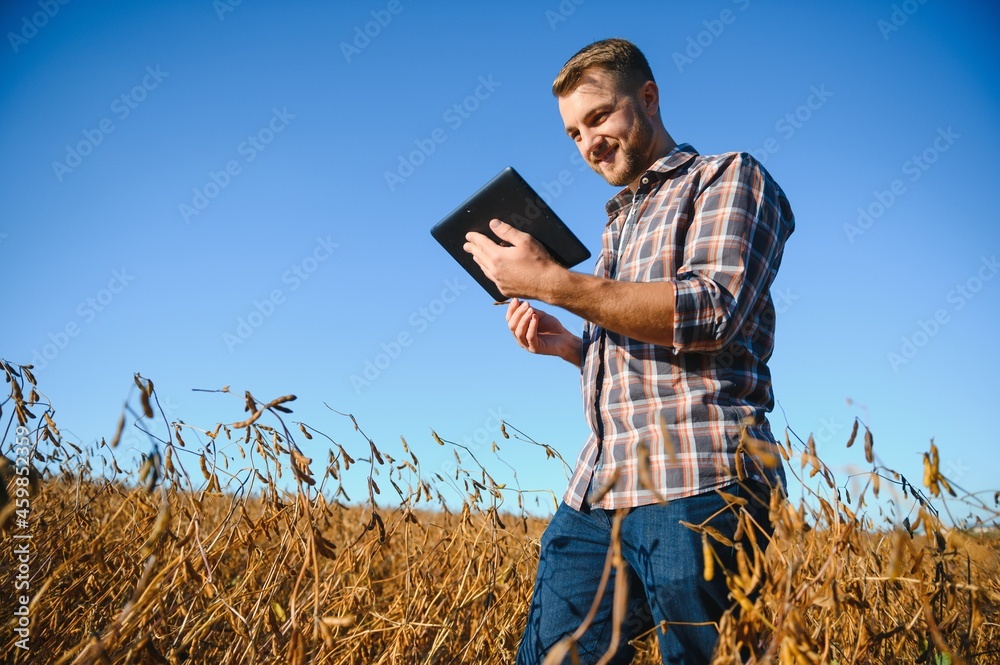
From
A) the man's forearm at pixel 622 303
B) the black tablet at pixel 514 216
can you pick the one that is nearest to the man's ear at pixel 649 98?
the black tablet at pixel 514 216

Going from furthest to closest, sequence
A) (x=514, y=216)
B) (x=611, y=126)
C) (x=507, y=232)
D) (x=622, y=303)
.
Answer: (x=611, y=126)
(x=514, y=216)
(x=507, y=232)
(x=622, y=303)

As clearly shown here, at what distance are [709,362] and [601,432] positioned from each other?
36 centimetres

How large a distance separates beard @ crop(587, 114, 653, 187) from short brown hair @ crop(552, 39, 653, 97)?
129 mm

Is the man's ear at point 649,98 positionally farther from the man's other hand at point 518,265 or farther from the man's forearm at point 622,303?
the man's forearm at point 622,303

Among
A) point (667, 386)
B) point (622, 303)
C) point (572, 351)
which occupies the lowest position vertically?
point (667, 386)

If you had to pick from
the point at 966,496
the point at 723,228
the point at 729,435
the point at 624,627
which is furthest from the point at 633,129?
the point at 624,627

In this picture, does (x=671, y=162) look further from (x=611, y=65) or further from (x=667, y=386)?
(x=667, y=386)

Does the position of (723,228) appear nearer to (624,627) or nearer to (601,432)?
(601,432)

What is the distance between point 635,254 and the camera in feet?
5.87

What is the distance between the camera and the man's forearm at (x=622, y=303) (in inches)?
56.8

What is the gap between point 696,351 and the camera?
5.04 ft
